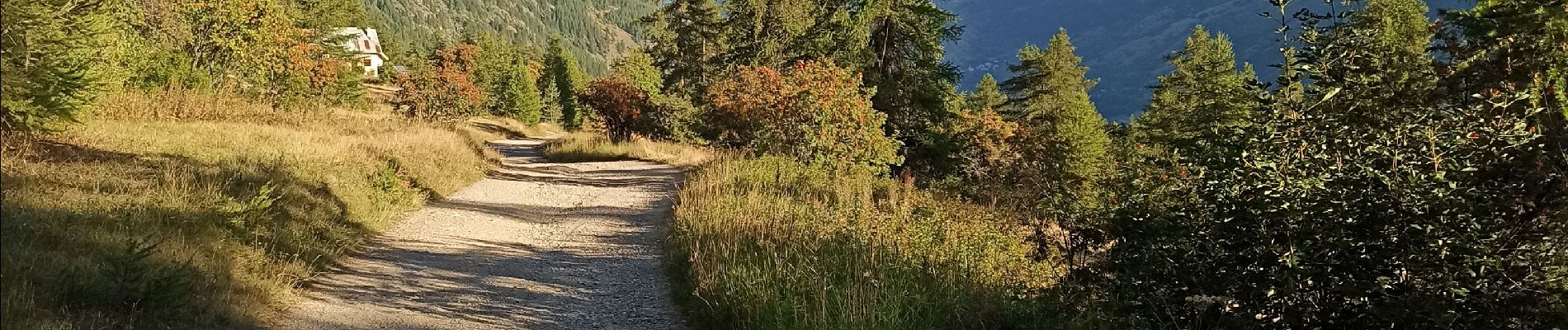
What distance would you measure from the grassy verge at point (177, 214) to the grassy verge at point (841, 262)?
3114mm

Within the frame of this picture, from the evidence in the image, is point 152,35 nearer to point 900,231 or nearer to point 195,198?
point 195,198

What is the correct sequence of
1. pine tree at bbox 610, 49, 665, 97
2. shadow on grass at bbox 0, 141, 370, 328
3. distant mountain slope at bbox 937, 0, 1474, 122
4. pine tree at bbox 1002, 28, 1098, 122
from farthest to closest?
distant mountain slope at bbox 937, 0, 1474, 122 → pine tree at bbox 610, 49, 665, 97 → pine tree at bbox 1002, 28, 1098, 122 → shadow on grass at bbox 0, 141, 370, 328

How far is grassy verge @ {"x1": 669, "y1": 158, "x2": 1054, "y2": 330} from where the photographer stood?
4.92m

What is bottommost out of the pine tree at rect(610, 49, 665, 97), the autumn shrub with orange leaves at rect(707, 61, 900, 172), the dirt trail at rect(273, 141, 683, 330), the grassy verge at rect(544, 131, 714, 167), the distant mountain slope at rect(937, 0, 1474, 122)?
the dirt trail at rect(273, 141, 683, 330)

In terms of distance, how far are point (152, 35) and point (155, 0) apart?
0.83 meters

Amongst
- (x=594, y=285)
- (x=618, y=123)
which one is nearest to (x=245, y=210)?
(x=594, y=285)

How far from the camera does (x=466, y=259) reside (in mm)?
7512

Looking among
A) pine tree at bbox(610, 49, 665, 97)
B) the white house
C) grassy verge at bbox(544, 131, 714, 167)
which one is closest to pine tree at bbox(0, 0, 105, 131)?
grassy verge at bbox(544, 131, 714, 167)

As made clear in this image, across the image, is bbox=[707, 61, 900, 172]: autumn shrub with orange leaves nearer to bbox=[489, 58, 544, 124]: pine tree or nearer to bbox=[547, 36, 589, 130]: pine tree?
bbox=[547, 36, 589, 130]: pine tree

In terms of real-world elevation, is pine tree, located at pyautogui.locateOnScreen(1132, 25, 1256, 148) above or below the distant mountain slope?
below

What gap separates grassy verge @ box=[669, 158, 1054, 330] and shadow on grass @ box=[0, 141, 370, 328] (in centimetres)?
313

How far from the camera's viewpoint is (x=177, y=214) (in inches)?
251

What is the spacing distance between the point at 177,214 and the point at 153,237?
2.54 ft

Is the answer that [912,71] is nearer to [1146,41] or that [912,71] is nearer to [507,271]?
[507,271]
